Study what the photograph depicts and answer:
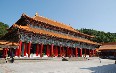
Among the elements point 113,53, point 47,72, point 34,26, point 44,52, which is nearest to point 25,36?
point 34,26

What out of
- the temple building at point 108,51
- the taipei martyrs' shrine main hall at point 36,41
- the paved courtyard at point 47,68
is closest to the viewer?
the paved courtyard at point 47,68

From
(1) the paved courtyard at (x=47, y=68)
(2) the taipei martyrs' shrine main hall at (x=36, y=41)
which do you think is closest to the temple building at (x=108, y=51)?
(2) the taipei martyrs' shrine main hall at (x=36, y=41)

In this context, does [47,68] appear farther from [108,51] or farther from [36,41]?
[108,51]

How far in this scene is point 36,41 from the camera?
27766 mm

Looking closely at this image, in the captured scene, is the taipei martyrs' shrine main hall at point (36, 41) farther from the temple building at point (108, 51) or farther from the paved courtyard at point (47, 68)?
the temple building at point (108, 51)

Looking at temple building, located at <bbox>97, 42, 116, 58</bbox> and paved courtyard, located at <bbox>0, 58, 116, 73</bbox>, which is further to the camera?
temple building, located at <bbox>97, 42, 116, 58</bbox>

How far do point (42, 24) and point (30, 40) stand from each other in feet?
17.3

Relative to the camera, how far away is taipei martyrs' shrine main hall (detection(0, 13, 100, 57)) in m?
24.8

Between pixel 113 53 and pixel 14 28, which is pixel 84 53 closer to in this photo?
pixel 113 53

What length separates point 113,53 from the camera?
158ft

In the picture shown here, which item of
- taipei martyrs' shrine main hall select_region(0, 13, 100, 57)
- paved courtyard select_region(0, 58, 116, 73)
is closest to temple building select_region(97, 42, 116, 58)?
taipei martyrs' shrine main hall select_region(0, 13, 100, 57)

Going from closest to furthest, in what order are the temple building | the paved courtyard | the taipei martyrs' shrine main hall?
the paved courtyard → the taipei martyrs' shrine main hall → the temple building

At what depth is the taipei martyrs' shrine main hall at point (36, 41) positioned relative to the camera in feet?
81.3

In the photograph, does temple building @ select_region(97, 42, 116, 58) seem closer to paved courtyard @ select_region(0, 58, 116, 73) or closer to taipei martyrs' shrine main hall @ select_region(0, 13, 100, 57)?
taipei martyrs' shrine main hall @ select_region(0, 13, 100, 57)
